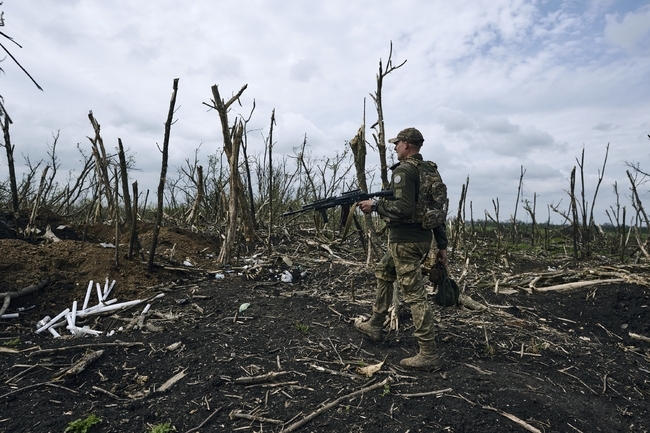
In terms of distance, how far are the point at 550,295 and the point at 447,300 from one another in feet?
12.5

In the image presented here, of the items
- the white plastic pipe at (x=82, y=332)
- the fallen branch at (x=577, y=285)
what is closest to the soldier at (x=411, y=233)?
the white plastic pipe at (x=82, y=332)

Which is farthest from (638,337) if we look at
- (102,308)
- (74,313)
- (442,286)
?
(74,313)

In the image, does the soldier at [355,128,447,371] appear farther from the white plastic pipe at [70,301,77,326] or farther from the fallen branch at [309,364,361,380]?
the white plastic pipe at [70,301,77,326]

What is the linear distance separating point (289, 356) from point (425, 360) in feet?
4.07

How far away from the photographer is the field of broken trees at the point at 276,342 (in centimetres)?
336

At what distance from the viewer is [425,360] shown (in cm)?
398

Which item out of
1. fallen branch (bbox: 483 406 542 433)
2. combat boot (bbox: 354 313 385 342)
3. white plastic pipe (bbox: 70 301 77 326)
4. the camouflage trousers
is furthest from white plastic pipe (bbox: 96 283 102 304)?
fallen branch (bbox: 483 406 542 433)

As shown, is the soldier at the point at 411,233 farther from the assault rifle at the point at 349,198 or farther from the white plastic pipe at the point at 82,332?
the white plastic pipe at the point at 82,332

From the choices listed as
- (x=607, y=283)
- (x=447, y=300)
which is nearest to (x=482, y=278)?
(x=607, y=283)

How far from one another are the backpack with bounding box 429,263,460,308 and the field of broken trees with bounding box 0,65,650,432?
1.82 ft

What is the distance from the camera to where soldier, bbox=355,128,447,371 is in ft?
12.9

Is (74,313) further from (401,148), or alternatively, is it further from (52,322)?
(401,148)

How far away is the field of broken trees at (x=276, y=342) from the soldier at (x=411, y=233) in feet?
0.86

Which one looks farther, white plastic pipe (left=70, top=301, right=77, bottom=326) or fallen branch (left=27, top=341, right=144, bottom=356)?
white plastic pipe (left=70, top=301, right=77, bottom=326)
